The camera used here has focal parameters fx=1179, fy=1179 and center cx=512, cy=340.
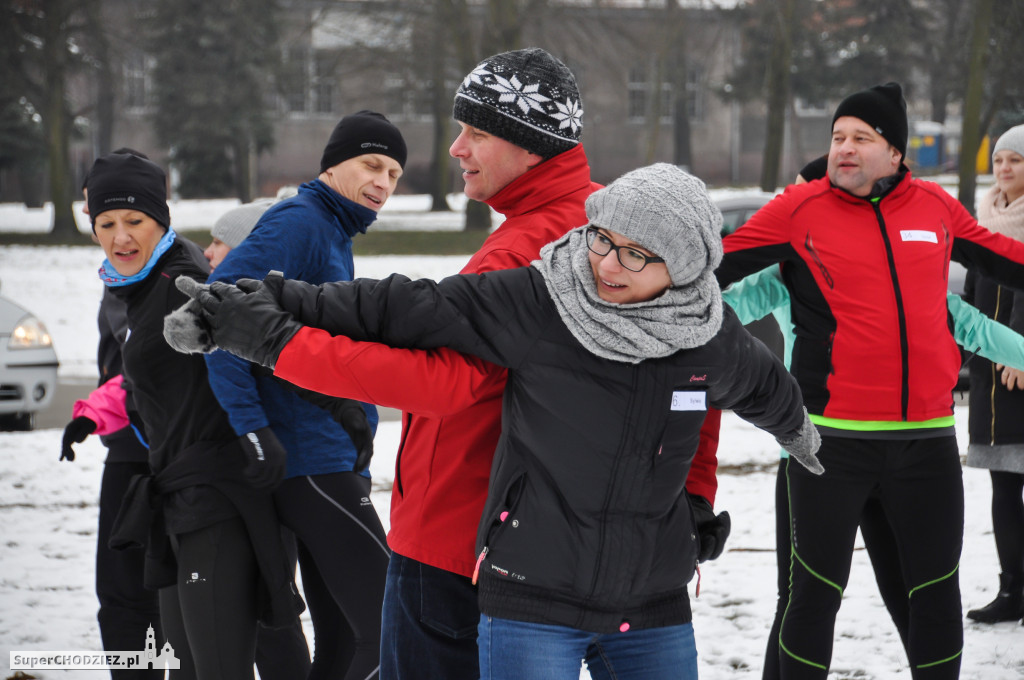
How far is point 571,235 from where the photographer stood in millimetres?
2381

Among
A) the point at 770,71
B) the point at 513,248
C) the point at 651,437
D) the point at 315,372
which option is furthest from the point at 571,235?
the point at 770,71

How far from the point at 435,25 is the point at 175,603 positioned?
83.2 feet

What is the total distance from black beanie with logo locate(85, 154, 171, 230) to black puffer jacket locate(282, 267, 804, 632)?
159 cm

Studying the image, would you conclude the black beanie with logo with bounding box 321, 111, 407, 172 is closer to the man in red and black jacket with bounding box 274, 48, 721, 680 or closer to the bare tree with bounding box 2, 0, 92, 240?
the man in red and black jacket with bounding box 274, 48, 721, 680

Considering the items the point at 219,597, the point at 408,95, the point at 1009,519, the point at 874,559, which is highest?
the point at 219,597

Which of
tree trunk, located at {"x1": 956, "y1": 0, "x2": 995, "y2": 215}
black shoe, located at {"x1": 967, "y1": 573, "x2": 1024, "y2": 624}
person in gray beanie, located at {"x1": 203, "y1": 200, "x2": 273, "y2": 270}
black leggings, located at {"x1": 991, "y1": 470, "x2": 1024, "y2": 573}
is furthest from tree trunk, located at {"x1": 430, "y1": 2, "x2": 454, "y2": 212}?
black shoe, located at {"x1": 967, "y1": 573, "x2": 1024, "y2": 624}

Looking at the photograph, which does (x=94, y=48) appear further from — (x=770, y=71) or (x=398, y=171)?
(x=398, y=171)

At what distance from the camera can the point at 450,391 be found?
2248 mm

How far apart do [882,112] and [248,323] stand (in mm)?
2383

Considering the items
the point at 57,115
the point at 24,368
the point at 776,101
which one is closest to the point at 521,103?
the point at 24,368

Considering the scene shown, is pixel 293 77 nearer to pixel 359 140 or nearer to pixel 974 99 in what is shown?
pixel 974 99

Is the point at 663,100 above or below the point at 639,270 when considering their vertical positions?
below

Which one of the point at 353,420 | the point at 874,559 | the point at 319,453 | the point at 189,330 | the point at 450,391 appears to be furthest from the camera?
the point at 874,559

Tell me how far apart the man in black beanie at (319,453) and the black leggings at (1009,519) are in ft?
9.94
